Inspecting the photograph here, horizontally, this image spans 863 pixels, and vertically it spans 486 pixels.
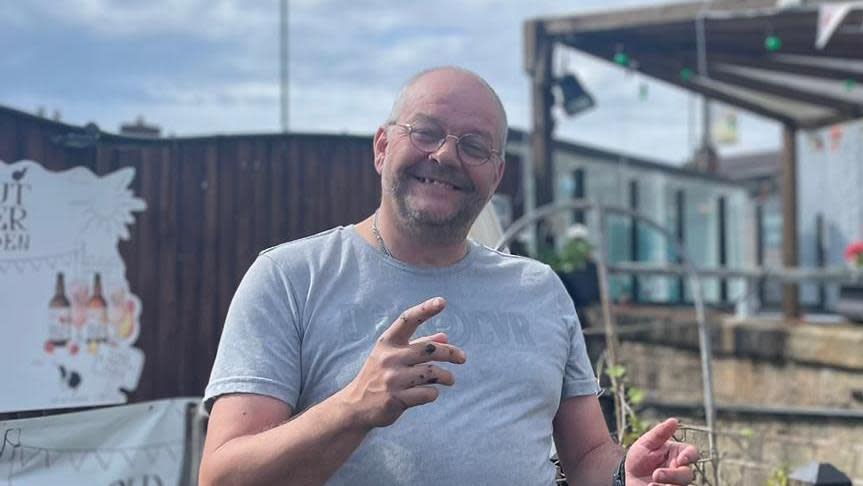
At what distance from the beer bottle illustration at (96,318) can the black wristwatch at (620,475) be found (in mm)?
2417

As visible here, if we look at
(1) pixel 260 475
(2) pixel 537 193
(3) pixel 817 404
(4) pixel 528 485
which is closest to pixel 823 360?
(3) pixel 817 404

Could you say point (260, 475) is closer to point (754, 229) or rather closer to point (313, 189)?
point (313, 189)

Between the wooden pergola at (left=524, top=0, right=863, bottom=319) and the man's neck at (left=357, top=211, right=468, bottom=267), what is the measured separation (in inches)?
198

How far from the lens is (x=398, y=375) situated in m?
1.47

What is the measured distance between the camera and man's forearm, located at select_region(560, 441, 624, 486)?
1.94 metres

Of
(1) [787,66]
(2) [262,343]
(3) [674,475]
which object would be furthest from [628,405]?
(1) [787,66]

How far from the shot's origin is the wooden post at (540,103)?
7.36 metres

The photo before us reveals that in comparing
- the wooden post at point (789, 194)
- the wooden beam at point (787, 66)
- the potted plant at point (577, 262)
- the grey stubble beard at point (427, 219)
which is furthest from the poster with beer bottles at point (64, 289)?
the wooden post at point (789, 194)

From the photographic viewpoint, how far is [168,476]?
→ 3.70 metres

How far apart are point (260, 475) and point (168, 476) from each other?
2.36 meters

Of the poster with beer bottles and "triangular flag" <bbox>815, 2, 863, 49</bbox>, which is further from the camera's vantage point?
"triangular flag" <bbox>815, 2, 863, 49</bbox>

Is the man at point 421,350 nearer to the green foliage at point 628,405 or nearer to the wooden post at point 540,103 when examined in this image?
the green foliage at point 628,405

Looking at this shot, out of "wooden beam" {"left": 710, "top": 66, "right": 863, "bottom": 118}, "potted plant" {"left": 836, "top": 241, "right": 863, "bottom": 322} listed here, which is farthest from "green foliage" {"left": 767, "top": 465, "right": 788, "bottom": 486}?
"potted plant" {"left": 836, "top": 241, "right": 863, "bottom": 322}

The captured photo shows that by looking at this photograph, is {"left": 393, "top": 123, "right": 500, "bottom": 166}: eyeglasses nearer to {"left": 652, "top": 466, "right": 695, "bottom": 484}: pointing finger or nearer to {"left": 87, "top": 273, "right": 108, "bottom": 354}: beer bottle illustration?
{"left": 652, "top": 466, "right": 695, "bottom": 484}: pointing finger
